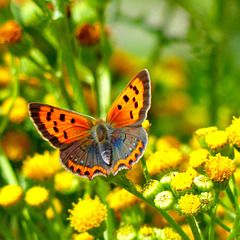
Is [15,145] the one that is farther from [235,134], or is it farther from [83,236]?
[235,134]

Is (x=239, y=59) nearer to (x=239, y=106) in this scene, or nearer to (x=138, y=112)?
(x=239, y=106)

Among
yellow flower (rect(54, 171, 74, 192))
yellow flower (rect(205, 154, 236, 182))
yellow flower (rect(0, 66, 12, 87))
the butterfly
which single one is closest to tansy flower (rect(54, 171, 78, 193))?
yellow flower (rect(54, 171, 74, 192))

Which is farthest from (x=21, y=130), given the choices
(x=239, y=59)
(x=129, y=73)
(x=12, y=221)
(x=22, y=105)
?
(x=239, y=59)

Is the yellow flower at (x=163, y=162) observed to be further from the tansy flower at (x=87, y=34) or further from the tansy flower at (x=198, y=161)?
the tansy flower at (x=87, y=34)

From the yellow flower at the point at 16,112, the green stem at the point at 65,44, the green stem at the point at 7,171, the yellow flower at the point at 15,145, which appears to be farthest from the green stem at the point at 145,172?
the yellow flower at the point at 16,112

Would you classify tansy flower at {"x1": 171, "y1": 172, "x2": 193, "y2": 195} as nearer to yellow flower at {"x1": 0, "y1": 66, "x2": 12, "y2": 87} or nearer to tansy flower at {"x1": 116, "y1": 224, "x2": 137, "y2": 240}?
tansy flower at {"x1": 116, "y1": 224, "x2": 137, "y2": 240}
